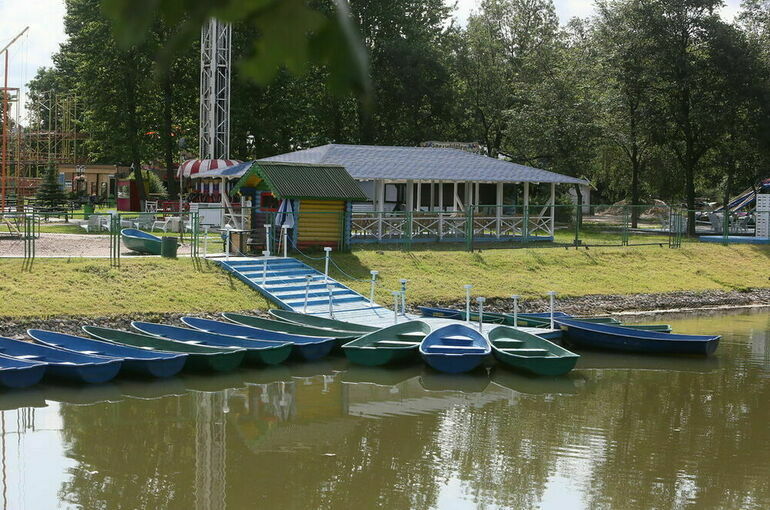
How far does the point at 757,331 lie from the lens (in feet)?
79.6

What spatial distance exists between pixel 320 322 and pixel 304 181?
760cm

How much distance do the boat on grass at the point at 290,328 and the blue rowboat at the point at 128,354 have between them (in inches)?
124

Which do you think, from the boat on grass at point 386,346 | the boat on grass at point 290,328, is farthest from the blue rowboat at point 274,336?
the boat on grass at point 386,346

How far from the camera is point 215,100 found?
1529 inches

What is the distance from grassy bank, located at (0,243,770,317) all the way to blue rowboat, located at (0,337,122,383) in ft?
9.94

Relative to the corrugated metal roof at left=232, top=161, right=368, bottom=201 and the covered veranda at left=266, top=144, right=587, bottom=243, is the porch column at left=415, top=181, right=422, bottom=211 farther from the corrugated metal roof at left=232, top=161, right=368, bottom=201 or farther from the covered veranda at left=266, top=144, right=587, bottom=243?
the corrugated metal roof at left=232, top=161, right=368, bottom=201

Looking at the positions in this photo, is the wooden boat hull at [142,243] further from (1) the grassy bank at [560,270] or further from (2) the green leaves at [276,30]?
(2) the green leaves at [276,30]

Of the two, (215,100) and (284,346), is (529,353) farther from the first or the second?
(215,100)

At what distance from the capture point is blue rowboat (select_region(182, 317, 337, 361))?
18.4m

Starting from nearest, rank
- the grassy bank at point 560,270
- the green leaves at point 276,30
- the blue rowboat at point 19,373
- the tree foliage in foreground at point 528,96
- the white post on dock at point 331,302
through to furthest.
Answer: the green leaves at point 276,30
the blue rowboat at point 19,373
the white post on dock at point 331,302
the grassy bank at point 560,270
the tree foliage in foreground at point 528,96

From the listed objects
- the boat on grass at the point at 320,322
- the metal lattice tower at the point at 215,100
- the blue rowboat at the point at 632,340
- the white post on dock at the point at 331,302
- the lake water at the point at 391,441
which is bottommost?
the lake water at the point at 391,441

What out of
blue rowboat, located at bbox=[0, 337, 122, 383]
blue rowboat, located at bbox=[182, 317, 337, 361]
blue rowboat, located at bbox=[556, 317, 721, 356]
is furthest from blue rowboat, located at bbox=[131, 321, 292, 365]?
blue rowboat, located at bbox=[556, 317, 721, 356]

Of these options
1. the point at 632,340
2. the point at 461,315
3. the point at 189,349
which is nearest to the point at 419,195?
the point at 461,315

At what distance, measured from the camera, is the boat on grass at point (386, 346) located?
1800cm
